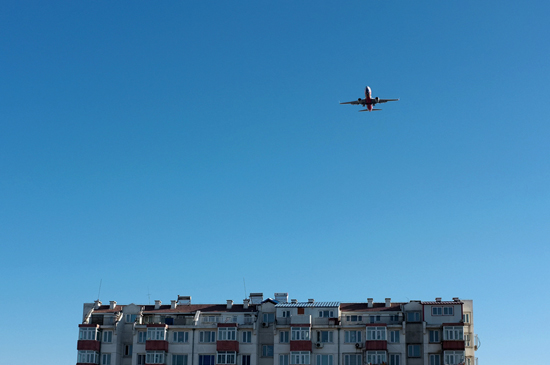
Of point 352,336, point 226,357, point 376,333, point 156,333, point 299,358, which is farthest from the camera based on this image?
point 156,333

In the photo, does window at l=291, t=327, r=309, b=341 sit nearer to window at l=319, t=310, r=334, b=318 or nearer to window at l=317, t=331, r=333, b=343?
window at l=317, t=331, r=333, b=343

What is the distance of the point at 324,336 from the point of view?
134375 millimetres

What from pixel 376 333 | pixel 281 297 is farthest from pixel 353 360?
pixel 281 297

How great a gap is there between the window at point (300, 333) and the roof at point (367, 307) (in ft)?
26.5

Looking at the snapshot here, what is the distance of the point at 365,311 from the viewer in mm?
136625

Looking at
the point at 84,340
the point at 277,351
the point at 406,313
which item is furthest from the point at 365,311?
the point at 84,340

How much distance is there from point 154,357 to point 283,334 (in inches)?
805

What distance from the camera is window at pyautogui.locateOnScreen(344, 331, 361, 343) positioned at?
134 meters

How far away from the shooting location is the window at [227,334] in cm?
13582

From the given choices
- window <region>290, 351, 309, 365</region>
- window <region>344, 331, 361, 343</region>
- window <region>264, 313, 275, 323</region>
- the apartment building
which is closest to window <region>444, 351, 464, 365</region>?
the apartment building

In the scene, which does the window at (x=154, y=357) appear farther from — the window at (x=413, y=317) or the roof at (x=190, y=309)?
the window at (x=413, y=317)

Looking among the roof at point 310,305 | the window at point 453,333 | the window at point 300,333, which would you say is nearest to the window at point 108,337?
the roof at point 310,305

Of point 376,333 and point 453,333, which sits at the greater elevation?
point 376,333

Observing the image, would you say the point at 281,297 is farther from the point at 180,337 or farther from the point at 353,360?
the point at 180,337
